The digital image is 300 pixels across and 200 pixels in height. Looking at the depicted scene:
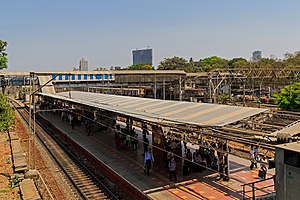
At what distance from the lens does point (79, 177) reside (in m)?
15.0

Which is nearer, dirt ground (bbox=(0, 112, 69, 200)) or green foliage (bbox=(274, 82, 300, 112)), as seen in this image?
dirt ground (bbox=(0, 112, 69, 200))

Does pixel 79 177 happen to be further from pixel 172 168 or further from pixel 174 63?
pixel 174 63

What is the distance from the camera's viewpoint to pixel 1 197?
1222cm

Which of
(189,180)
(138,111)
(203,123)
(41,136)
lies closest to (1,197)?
(138,111)

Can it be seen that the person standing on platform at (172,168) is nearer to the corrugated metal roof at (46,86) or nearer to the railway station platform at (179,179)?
the railway station platform at (179,179)

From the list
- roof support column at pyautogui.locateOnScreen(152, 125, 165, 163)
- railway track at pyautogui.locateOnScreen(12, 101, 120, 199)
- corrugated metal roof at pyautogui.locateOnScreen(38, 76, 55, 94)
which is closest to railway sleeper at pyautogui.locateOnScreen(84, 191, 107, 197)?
railway track at pyautogui.locateOnScreen(12, 101, 120, 199)

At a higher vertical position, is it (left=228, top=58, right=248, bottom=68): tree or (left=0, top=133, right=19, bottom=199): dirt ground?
(left=228, top=58, right=248, bottom=68): tree

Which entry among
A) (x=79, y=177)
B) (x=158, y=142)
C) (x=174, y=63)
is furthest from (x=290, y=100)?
(x=174, y=63)

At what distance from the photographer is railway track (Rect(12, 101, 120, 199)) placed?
41.7 feet

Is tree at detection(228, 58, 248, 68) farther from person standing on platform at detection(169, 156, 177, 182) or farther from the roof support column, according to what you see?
person standing on platform at detection(169, 156, 177, 182)

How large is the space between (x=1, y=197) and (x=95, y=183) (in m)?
3.86

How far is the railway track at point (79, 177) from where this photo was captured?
1270cm

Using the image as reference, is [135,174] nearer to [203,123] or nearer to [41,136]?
[203,123]

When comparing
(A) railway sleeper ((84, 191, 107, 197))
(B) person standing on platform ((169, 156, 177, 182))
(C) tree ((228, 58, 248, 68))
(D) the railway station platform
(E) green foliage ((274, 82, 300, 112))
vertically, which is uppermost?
(C) tree ((228, 58, 248, 68))
